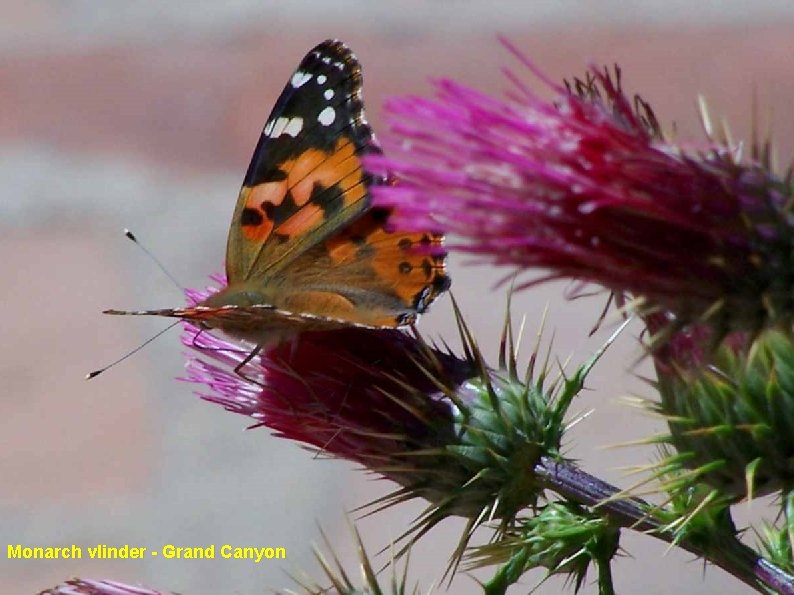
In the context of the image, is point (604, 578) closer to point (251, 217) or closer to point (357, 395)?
point (357, 395)

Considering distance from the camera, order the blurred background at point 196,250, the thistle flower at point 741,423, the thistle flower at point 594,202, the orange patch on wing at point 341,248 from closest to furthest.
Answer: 1. the thistle flower at point 594,202
2. the thistle flower at point 741,423
3. the orange patch on wing at point 341,248
4. the blurred background at point 196,250

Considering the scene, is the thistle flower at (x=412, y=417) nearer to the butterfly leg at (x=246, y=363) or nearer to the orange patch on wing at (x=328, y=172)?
the butterfly leg at (x=246, y=363)

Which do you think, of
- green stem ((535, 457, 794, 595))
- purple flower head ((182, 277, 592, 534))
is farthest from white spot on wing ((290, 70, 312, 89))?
green stem ((535, 457, 794, 595))

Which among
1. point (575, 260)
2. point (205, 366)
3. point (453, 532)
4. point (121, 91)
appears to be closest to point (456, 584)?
point (453, 532)

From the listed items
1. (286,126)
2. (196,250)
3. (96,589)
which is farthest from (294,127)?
(196,250)

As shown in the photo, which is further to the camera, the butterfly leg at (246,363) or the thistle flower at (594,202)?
the butterfly leg at (246,363)

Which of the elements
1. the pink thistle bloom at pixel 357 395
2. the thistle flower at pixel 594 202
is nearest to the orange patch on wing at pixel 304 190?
the pink thistle bloom at pixel 357 395
